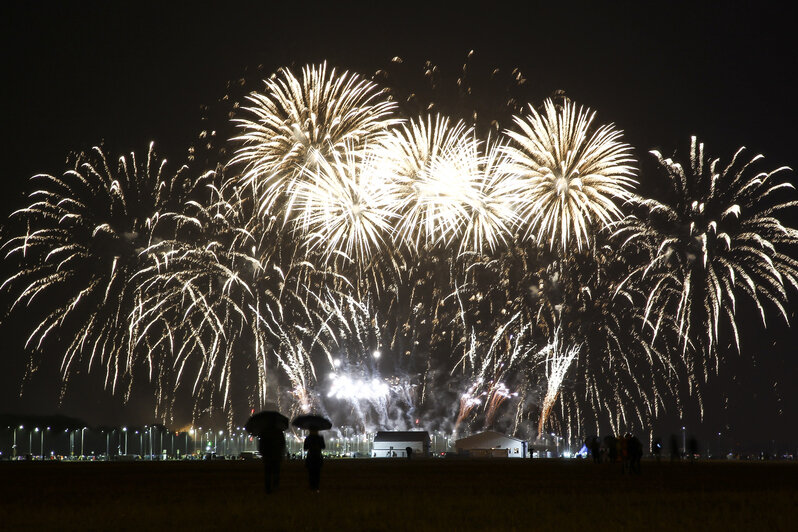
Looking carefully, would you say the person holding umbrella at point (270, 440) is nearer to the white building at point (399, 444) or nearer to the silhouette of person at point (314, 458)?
the silhouette of person at point (314, 458)

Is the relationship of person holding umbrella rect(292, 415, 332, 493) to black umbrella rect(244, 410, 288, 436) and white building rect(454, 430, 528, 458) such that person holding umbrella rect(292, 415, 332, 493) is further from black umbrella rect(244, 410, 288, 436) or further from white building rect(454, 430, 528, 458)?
white building rect(454, 430, 528, 458)

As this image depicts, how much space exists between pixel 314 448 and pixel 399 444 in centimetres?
6938

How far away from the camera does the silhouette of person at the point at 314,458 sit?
72.5 ft

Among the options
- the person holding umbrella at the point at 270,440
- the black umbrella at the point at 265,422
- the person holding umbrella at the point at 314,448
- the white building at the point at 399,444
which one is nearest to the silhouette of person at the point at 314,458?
the person holding umbrella at the point at 314,448

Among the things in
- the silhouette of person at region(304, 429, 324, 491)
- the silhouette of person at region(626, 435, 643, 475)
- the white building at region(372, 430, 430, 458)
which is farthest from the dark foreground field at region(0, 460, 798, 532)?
the white building at region(372, 430, 430, 458)

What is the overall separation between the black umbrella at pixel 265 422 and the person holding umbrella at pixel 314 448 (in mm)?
631

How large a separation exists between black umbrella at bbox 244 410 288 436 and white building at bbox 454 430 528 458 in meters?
70.3

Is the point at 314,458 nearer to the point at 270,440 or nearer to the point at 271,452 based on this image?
the point at 271,452

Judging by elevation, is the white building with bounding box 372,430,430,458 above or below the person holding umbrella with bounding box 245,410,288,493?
below

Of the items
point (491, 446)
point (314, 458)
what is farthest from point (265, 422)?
point (491, 446)

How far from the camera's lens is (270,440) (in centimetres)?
2238

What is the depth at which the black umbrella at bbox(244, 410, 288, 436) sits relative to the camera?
22.7 m

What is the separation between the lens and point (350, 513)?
1551 cm

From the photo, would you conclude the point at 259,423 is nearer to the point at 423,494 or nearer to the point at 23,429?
the point at 423,494
